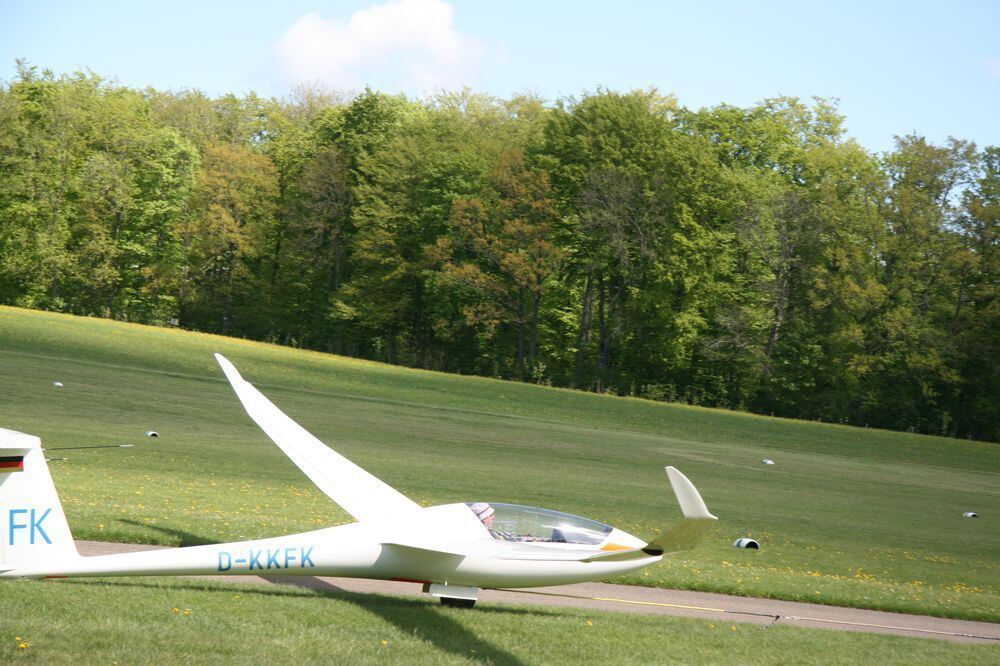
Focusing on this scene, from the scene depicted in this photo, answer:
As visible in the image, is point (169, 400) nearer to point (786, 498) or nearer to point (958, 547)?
point (786, 498)

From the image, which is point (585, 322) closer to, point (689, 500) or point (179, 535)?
point (179, 535)

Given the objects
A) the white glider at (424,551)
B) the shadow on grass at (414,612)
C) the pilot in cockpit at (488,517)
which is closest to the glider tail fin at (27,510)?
the white glider at (424,551)

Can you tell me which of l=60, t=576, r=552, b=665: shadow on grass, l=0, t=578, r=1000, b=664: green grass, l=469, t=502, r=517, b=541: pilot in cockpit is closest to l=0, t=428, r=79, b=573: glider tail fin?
l=0, t=578, r=1000, b=664: green grass

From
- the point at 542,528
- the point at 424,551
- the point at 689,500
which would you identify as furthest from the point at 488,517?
the point at 689,500

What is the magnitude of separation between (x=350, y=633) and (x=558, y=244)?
53779 mm

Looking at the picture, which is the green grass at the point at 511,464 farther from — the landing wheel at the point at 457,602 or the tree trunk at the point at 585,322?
the tree trunk at the point at 585,322

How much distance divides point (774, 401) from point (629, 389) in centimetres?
835

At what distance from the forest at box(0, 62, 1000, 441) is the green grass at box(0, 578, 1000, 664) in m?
47.9

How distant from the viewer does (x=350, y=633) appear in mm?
10094

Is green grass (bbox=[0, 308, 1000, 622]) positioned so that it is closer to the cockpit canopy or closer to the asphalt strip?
the asphalt strip

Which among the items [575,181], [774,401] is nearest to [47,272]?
[575,181]

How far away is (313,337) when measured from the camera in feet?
237

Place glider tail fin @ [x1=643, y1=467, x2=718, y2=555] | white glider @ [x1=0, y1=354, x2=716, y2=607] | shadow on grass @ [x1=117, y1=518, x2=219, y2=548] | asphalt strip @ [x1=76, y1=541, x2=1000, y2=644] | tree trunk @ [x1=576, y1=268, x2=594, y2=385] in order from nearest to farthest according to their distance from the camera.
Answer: glider tail fin @ [x1=643, y1=467, x2=718, y2=555] → white glider @ [x1=0, y1=354, x2=716, y2=607] → asphalt strip @ [x1=76, y1=541, x2=1000, y2=644] → shadow on grass @ [x1=117, y1=518, x2=219, y2=548] → tree trunk @ [x1=576, y1=268, x2=594, y2=385]

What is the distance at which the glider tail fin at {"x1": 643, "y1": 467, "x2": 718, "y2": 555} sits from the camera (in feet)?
30.3
